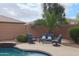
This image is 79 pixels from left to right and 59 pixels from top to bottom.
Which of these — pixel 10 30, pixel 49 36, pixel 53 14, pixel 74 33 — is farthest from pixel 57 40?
pixel 10 30

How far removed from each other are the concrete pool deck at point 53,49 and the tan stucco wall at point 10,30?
0.25 meters

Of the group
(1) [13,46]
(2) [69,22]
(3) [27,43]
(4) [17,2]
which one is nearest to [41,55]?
(3) [27,43]

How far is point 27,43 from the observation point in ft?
11.6

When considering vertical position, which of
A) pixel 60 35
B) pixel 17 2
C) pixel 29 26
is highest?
pixel 17 2

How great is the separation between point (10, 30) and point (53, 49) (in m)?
1.00

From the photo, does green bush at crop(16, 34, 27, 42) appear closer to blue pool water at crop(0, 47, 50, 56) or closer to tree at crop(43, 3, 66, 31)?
blue pool water at crop(0, 47, 50, 56)

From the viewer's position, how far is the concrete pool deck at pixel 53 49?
11.4 feet

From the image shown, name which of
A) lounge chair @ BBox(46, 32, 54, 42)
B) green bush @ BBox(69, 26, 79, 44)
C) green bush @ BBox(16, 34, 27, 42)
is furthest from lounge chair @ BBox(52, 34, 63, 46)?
green bush @ BBox(16, 34, 27, 42)

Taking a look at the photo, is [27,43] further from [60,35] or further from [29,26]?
[60,35]

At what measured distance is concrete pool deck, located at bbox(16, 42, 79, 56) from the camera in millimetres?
3486

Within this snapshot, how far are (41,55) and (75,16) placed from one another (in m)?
1.10

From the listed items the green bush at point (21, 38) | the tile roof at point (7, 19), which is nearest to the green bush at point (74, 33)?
the green bush at point (21, 38)

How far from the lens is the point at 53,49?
11.6ft

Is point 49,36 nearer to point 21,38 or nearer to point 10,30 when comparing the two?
point 21,38
